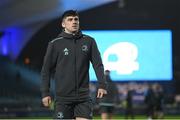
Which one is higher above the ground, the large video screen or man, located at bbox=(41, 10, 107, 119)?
the large video screen

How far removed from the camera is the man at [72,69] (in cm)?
836

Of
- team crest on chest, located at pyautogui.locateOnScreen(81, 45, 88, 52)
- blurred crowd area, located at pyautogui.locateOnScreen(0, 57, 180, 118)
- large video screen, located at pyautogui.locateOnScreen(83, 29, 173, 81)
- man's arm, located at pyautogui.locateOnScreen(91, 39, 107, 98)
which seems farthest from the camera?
large video screen, located at pyautogui.locateOnScreen(83, 29, 173, 81)

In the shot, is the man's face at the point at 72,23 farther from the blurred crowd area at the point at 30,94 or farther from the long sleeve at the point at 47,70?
the blurred crowd area at the point at 30,94

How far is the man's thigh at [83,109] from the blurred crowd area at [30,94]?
89.3 feet

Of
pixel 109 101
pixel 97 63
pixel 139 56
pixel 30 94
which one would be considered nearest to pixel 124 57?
pixel 139 56

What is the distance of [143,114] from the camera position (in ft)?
130

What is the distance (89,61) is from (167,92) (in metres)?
35.1

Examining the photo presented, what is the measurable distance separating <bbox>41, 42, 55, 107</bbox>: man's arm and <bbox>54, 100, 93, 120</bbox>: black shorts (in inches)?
7.3

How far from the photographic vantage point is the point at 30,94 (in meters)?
44.2

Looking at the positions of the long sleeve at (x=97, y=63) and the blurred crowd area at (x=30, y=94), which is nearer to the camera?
the long sleeve at (x=97, y=63)

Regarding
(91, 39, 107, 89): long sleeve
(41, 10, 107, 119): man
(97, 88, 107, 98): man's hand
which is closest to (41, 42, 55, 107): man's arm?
(41, 10, 107, 119): man

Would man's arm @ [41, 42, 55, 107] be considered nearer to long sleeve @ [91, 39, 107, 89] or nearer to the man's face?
the man's face

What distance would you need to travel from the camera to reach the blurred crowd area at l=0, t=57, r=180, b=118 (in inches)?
1479

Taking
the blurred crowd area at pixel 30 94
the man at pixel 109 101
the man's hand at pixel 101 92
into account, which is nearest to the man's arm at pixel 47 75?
the man's hand at pixel 101 92
